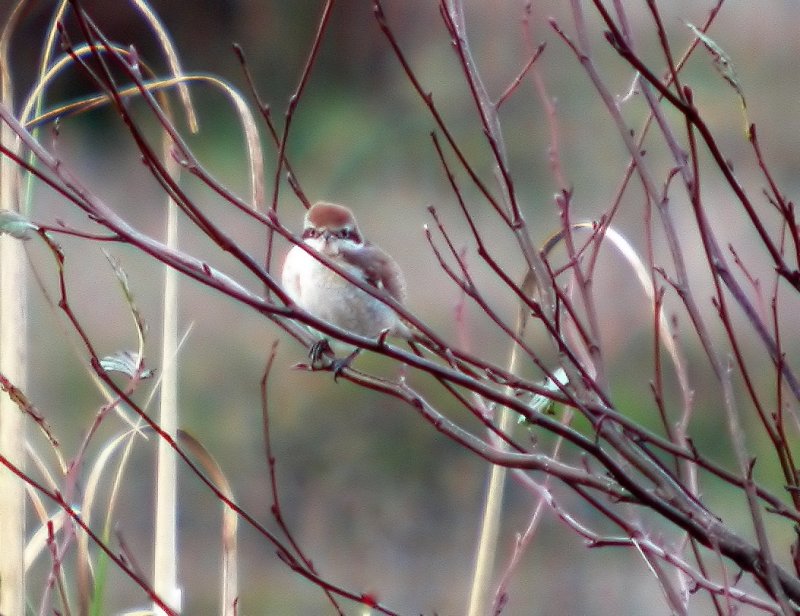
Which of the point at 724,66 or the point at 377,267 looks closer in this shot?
the point at 724,66

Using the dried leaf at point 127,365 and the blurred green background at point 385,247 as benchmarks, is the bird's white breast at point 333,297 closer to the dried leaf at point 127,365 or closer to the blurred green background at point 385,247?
the dried leaf at point 127,365

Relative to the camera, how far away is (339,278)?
1.63 metres

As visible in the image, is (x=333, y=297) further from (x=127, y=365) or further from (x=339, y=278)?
(x=127, y=365)

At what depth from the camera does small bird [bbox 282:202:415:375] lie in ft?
5.42

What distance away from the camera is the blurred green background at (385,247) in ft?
10.6

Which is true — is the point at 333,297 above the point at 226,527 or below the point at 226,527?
above

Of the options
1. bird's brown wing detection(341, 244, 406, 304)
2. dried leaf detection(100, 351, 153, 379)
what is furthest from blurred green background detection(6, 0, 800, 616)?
dried leaf detection(100, 351, 153, 379)

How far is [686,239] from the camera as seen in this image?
323cm

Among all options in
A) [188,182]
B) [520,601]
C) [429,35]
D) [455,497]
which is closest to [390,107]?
[429,35]

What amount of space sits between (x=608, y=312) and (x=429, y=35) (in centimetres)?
118

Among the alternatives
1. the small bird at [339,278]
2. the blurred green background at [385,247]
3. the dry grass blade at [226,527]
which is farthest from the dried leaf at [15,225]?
the blurred green background at [385,247]

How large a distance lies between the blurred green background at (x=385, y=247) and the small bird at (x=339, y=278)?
4.78 ft

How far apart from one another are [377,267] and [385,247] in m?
1.50

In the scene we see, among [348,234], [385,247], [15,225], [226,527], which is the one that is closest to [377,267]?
[348,234]
